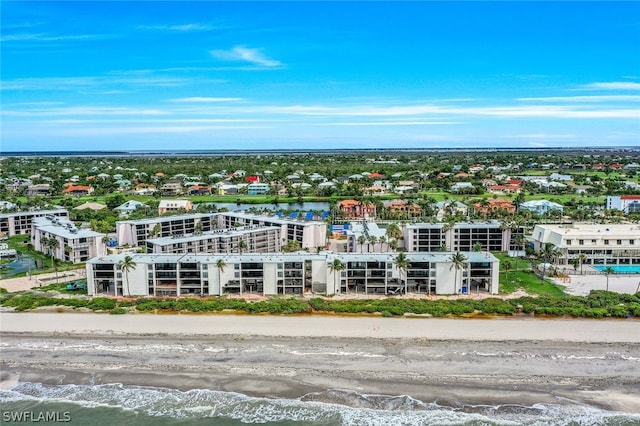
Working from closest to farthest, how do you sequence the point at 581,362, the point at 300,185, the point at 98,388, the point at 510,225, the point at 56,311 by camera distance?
the point at 98,388, the point at 581,362, the point at 56,311, the point at 510,225, the point at 300,185

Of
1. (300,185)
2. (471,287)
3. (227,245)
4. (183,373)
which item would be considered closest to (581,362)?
(471,287)

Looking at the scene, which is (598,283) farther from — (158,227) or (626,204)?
(626,204)

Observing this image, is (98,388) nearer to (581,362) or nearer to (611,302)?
(581,362)

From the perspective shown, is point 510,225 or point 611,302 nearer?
point 611,302

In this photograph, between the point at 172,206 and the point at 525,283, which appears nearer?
the point at 525,283

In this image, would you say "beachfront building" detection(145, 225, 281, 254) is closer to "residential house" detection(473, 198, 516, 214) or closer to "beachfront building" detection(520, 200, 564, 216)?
"residential house" detection(473, 198, 516, 214)

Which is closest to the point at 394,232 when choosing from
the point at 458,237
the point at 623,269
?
the point at 458,237
